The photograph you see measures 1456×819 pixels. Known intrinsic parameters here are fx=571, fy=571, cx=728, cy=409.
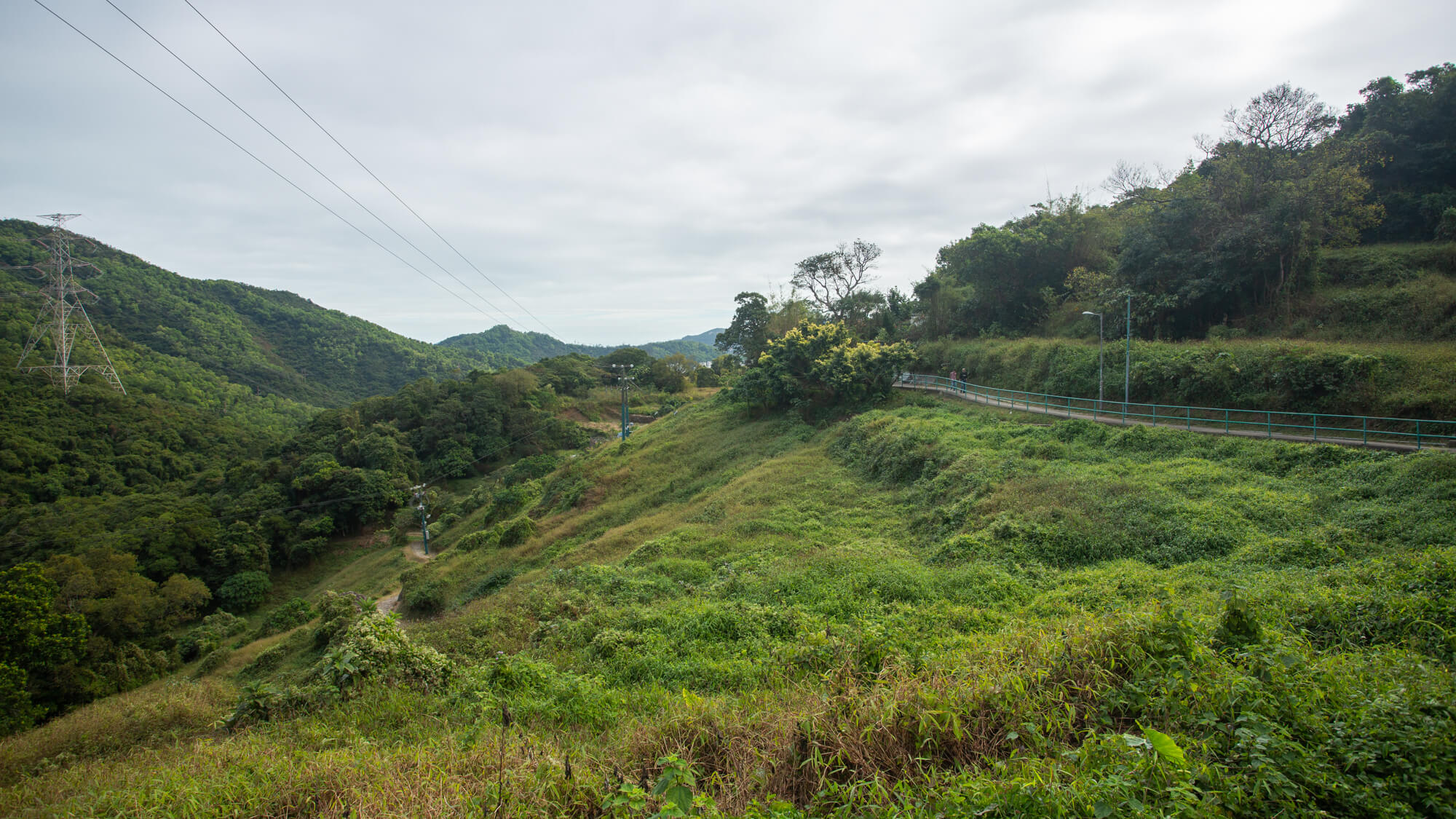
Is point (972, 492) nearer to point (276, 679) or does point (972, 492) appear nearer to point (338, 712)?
point (338, 712)

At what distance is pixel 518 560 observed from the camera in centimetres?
2248

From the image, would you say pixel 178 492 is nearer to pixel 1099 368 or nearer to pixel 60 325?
pixel 60 325

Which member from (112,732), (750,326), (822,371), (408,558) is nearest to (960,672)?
(112,732)

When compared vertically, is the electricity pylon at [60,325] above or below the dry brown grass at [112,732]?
above

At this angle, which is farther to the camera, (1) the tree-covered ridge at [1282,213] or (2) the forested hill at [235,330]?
(2) the forested hill at [235,330]

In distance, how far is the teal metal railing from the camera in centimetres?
1485

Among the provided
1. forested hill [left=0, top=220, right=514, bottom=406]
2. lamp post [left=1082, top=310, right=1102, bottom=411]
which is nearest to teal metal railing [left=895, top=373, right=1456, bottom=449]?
lamp post [left=1082, top=310, right=1102, bottom=411]

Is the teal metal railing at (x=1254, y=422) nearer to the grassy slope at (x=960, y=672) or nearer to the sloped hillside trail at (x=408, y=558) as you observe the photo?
the grassy slope at (x=960, y=672)

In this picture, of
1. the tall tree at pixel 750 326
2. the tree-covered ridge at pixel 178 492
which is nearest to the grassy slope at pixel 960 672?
the tree-covered ridge at pixel 178 492

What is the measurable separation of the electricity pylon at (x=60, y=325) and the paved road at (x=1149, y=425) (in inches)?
2748

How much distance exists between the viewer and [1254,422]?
1881cm

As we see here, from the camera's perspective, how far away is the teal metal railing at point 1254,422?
585 inches

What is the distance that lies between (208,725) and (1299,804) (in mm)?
12735

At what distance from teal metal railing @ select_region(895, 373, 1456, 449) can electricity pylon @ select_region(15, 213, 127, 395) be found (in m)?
71.6
